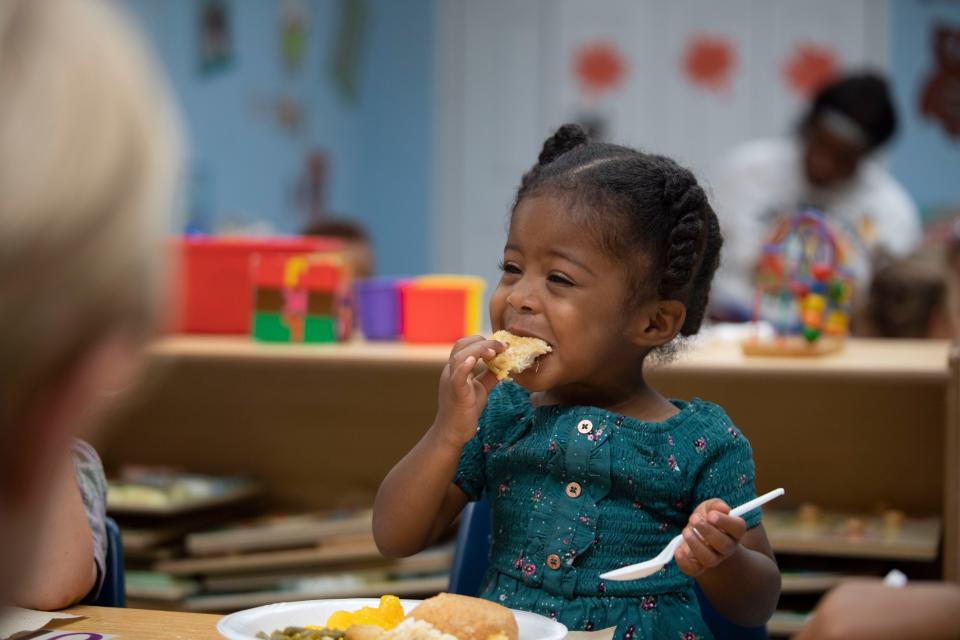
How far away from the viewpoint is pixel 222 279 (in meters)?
2.95

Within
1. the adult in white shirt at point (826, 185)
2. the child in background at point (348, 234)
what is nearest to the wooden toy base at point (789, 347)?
the adult in white shirt at point (826, 185)

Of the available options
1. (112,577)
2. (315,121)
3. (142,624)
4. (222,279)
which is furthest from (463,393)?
(315,121)

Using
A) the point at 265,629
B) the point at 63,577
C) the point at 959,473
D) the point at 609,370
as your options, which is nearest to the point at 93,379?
the point at 265,629

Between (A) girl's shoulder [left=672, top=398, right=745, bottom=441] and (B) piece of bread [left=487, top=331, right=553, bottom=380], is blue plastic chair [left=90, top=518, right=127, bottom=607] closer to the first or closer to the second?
(B) piece of bread [left=487, top=331, right=553, bottom=380]

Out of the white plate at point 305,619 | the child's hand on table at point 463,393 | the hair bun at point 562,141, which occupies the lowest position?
the white plate at point 305,619

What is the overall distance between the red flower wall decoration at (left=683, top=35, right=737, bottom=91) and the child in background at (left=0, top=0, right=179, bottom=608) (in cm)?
672

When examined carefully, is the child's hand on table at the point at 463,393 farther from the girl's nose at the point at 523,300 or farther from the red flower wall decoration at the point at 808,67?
the red flower wall decoration at the point at 808,67

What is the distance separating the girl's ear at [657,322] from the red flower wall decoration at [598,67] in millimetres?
A: 5874

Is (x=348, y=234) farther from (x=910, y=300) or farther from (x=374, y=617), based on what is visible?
(x=374, y=617)

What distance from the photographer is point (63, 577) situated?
1323 mm

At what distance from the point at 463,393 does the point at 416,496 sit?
144 millimetres

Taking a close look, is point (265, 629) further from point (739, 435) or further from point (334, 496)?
point (334, 496)

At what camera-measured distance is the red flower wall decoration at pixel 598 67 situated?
7152mm

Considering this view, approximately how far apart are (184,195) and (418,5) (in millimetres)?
7220
